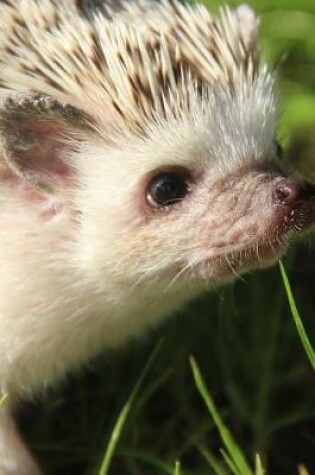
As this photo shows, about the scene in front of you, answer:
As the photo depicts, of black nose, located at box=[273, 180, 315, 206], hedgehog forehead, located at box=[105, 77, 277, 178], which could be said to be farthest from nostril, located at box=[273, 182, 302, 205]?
hedgehog forehead, located at box=[105, 77, 277, 178]

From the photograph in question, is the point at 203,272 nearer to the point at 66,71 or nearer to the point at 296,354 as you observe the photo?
the point at 66,71

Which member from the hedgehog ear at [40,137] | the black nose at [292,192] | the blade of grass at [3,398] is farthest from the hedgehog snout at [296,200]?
the blade of grass at [3,398]

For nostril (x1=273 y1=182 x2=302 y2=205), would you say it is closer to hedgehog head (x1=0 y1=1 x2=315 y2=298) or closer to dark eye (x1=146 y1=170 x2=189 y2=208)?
hedgehog head (x1=0 y1=1 x2=315 y2=298)

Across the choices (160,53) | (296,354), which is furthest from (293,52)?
(160,53)

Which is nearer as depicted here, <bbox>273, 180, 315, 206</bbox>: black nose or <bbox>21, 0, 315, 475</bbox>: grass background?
<bbox>273, 180, 315, 206</bbox>: black nose

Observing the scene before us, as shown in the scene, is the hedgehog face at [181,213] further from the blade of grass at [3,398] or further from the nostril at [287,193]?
the blade of grass at [3,398]

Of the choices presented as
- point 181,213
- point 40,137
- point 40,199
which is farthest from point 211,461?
point 40,137

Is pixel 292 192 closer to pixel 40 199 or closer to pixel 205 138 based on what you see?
pixel 205 138
